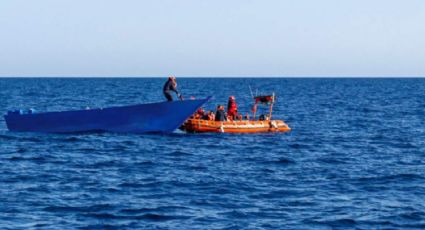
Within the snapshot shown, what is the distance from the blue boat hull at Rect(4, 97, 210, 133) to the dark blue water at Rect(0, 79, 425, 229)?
56 centimetres

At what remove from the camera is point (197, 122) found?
31.9 m

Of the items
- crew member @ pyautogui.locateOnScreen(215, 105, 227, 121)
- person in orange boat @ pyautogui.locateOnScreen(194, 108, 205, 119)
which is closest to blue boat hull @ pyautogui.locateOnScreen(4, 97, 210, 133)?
crew member @ pyautogui.locateOnScreen(215, 105, 227, 121)

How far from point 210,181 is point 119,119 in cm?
1235

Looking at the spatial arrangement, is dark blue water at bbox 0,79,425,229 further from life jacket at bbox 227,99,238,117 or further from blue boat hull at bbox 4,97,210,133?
life jacket at bbox 227,99,238,117

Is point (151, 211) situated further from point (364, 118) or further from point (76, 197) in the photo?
point (364, 118)

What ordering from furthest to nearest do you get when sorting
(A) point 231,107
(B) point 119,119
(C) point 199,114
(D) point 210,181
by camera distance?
(C) point 199,114 < (A) point 231,107 < (B) point 119,119 < (D) point 210,181

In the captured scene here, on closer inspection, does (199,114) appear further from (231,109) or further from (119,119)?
(119,119)

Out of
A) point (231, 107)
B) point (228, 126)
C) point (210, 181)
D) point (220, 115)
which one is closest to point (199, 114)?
point (220, 115)

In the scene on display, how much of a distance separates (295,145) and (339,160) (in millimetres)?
4530

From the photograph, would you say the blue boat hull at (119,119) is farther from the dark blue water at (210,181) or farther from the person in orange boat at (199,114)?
the person in orange boat at (199,114)

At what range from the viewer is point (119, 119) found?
31219 mm

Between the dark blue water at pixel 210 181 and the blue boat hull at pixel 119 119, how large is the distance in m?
0.56

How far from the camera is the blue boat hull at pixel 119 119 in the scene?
3067 centimetres

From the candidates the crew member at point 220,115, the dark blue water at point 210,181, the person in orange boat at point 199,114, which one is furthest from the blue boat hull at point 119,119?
the person in orange boat at point 199,114
